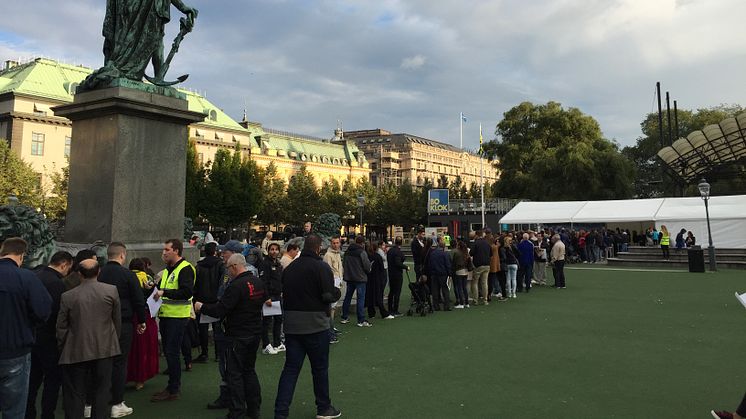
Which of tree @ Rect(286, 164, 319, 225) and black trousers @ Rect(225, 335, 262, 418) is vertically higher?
tree @ Rect(286, 164, 319, 225)

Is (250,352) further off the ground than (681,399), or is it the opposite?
(250,352)

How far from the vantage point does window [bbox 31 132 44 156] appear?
57.2 m

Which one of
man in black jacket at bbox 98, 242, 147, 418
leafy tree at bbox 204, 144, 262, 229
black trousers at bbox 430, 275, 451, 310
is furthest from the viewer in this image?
leafy tree at bbox 204, 144, 262, 229

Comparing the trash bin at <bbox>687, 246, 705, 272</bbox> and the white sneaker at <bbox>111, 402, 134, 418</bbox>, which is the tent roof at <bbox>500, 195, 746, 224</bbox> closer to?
the trash bin at <bbox>687, 246, 705, 272</bbox>

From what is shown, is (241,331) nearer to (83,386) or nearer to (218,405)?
(218,405)

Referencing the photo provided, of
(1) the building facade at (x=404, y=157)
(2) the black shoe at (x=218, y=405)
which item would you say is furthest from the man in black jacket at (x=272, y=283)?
(1) the building facade at (x=404, y=157)

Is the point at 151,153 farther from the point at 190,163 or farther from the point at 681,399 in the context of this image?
the point at 190,163

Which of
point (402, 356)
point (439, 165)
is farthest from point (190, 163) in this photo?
point (439, 165)

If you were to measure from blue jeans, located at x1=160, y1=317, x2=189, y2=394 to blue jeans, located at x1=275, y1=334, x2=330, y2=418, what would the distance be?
5.01 feet

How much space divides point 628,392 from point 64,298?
617cm

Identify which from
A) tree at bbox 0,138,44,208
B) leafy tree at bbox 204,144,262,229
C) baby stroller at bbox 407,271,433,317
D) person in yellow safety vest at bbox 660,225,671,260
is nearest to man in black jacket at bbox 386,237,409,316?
baby stroller at bbox 407,271,433,317

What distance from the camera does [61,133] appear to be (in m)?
59.5

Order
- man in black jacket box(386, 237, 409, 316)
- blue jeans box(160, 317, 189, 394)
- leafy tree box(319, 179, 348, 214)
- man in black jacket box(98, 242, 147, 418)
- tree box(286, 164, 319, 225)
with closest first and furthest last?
man in black jacket box(98, 242, 147, 418)
blue jeans box(160, 317, 189, 394)
man in black jacket box(386, 237, 409, 316)
tree box(286, 164, 319, 225)
leafy tree box(319, 179, 348, 214)

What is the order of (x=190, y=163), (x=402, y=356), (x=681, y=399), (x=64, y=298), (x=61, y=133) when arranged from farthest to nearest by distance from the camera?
(x=61, y=133)
(x=190, y=163)
(x=402, y=356)
(x=681, y=399)
(x=64, y=298)
